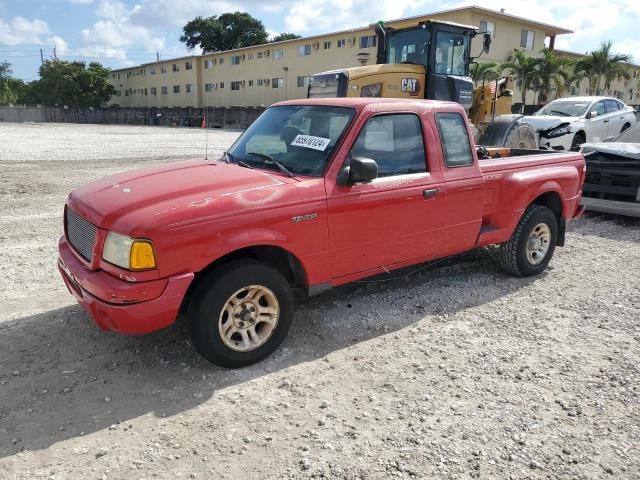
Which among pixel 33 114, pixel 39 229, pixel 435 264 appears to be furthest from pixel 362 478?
pixel 33 114

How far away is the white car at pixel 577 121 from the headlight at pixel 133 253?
438 inches

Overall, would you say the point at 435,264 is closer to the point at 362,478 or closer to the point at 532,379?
the point at 532,379

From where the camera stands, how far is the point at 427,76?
10.9 meters

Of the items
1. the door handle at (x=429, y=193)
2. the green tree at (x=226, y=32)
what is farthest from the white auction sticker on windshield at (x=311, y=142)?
the green tree at (x=226, y=32)

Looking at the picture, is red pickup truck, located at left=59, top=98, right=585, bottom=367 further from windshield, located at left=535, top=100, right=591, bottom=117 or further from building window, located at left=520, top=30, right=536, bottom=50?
building window, located at left=520, top=30, right=536, bottom=50

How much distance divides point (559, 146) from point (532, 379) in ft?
35.4

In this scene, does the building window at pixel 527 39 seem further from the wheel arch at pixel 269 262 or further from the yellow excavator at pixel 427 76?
the wheel arch at pixel 269 262

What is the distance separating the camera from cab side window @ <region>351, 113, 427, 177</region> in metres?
4.13

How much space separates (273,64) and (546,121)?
4247cm

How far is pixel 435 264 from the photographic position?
19.4ft

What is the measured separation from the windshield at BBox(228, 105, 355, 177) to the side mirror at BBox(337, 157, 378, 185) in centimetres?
20

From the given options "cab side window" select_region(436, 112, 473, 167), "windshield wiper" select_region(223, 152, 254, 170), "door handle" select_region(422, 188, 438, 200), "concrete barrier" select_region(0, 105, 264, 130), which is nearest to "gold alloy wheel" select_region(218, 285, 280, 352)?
"windshield wiper" select_region(223, 152, 254, 170)

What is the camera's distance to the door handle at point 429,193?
14.5 feet

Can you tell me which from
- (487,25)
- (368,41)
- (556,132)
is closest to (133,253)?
(556,132)
